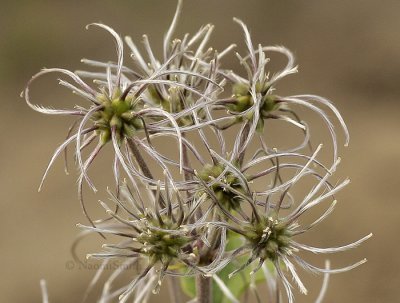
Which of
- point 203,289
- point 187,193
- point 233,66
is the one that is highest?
point 233,66

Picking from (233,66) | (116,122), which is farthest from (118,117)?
(233,66)

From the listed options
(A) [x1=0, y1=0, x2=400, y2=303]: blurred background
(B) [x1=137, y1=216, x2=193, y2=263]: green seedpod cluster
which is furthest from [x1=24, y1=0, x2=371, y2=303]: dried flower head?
(A) [x1=0, y1=0, x2=400, y2=303]: blurred background

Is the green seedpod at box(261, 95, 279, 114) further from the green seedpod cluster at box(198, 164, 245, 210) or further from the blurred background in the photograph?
the blurred background

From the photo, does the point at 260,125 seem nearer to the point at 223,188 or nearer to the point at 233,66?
the point at 223,188

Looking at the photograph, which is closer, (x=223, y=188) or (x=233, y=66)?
(x=223, y=188)

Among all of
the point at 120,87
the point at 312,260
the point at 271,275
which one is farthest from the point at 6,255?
the point at 120,87

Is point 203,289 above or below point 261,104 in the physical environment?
below

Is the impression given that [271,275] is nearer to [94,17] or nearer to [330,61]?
[330,61]
